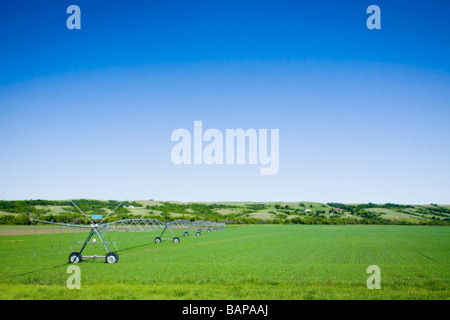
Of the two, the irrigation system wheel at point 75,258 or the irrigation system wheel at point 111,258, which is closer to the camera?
the irrigation system wheel at point 75,258

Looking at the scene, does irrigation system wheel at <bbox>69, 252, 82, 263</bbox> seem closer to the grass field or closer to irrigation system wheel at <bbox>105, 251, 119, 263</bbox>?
the grass field

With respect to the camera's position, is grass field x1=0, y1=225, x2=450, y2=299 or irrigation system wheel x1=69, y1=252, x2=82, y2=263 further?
irrigation system wheel x1=69, y1=252, x2=82, y2=263

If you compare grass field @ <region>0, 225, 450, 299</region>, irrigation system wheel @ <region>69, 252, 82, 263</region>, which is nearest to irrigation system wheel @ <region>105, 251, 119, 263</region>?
grass field @ <region>0, 225, 450, 299</region>

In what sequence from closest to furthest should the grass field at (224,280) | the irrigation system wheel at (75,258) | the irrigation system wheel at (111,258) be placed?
the grass field at (224,280)
the irrigation system wheel at (75,258)
the irrigation system wheel at (111,258)

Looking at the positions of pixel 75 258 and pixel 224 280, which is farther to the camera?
pixel 75 258

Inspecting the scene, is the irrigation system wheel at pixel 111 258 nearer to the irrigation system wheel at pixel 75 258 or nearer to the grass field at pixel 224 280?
the grass field at pixel 224 280

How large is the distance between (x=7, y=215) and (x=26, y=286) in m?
110

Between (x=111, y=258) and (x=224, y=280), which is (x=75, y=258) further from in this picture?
(x=224, y=280)

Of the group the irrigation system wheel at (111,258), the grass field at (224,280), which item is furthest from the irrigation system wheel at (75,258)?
the irrigation system wheel at (111,258)

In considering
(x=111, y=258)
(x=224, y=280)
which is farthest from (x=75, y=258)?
(x=224, y=280)

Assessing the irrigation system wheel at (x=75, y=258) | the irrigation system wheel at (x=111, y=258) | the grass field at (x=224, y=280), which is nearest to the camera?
the grass field at (x=224, y=280)

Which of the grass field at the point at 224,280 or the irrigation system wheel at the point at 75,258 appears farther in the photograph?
the irrigation system wheel at the point at 75,258
